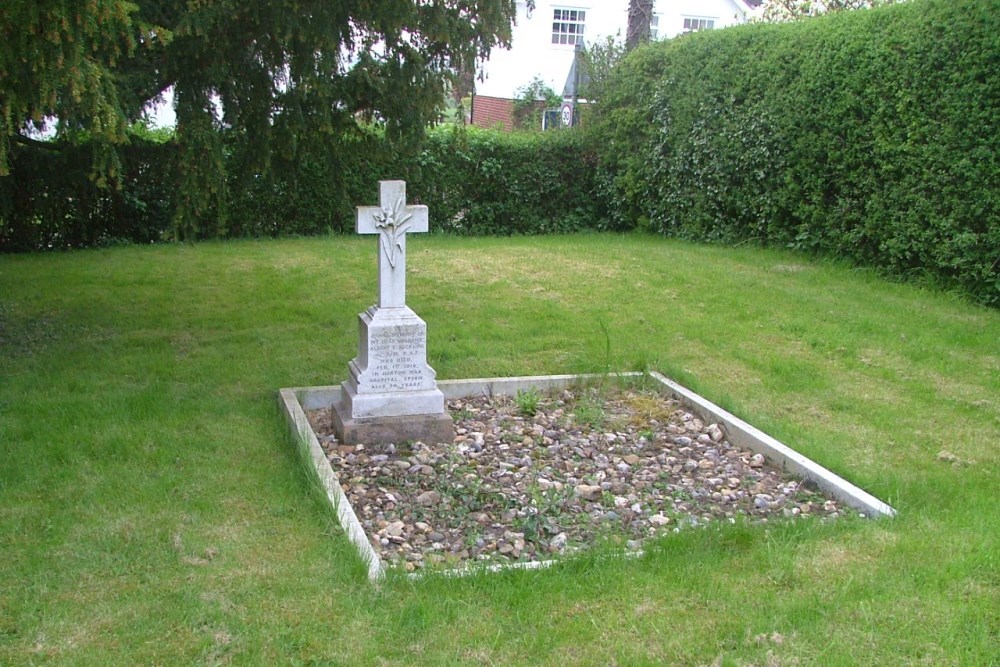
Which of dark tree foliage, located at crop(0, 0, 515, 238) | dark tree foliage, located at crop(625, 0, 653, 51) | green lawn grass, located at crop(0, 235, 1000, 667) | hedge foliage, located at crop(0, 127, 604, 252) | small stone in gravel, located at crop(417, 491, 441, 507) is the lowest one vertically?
small stone in gravel, located at crop(417, 491, 441, 507)

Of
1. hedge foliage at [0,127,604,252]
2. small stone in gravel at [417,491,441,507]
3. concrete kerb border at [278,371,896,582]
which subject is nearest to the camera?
concrete kerb border at [278,371,896,582]

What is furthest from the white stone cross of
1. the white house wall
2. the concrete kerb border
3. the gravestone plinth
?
the white house wall

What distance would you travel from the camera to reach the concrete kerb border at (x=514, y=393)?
14.1ft

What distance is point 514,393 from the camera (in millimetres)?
6855

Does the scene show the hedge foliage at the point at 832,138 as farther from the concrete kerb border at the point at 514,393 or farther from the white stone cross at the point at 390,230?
the white stone cross at the point at 390,230

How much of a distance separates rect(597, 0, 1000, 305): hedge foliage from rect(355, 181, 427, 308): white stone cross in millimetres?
6431

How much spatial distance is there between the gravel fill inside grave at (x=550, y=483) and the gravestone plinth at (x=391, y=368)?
0.40ft

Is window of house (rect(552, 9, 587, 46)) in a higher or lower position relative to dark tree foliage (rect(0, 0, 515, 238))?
higher

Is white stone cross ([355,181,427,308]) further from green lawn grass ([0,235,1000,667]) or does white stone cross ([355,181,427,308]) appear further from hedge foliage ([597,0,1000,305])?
hedge foliage ([597,0,1000,305])

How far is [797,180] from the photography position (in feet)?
40.3

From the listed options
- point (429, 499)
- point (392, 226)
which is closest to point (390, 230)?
point (392, 226)

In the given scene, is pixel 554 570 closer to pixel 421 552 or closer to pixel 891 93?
pixel 421 552

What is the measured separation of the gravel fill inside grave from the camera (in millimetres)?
4500

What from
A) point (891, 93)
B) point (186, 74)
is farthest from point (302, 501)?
point (891, 93)
